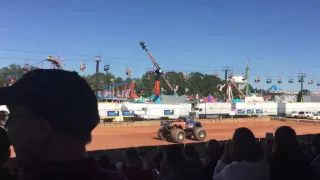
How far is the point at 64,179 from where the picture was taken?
4.20 feet

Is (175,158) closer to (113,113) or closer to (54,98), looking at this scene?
(54,98)

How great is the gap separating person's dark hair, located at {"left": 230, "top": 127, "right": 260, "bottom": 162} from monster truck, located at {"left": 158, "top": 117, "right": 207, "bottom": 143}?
19940 mm

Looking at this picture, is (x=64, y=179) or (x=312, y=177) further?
(x=312, y=177)

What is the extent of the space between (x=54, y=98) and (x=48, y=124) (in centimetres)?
10

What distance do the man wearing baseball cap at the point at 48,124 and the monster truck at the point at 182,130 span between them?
22.0 metres

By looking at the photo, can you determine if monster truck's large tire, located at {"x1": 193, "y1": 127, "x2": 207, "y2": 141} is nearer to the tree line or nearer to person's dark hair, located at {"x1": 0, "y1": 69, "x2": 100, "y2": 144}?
person's dark hair, located at {"x1": 0, "y1": 69, "x2": 100, "y2": 144}

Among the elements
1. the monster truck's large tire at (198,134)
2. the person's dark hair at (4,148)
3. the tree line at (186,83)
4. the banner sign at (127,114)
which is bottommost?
the monster truck's large tire at (198,134)

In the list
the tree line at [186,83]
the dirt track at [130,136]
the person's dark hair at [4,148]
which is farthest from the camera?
the tree line at [186,83]

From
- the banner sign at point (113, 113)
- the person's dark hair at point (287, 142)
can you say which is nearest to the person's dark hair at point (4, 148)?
the person's dark hair at point (287, 142)

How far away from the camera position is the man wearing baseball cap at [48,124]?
1324 millimetres

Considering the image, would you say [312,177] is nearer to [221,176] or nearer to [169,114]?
[221,176]

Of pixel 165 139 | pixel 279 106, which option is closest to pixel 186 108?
pixel 279 106

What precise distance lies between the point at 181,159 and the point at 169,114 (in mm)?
44680

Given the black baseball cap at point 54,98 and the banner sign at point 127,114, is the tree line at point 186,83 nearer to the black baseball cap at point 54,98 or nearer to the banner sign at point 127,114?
the banner sign at point 127,114
